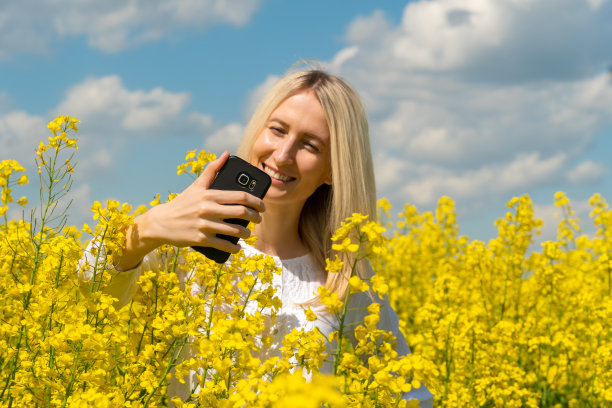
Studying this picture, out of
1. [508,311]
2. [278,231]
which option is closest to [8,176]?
[278,231]

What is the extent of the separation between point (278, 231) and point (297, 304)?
0.30 meters

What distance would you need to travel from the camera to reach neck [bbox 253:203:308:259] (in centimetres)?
272

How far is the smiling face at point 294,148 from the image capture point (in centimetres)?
255

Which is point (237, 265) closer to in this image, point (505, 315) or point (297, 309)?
point (297, 309)

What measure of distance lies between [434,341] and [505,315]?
109cm

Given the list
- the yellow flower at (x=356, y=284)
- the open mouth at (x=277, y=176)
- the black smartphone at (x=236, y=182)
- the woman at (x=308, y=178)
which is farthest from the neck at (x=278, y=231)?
the yellow flower at (x=356, y=284)

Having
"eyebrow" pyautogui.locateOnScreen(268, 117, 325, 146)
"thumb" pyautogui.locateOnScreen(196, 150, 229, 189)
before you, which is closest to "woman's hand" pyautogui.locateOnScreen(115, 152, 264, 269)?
"thumb" pyautogui.locateOnScreen(196, 150, 229, 189)

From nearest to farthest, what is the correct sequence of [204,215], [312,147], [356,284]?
[356,284] → [204,215] → [312,147]

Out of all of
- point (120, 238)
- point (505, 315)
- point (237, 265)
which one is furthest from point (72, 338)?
point (505, 315)

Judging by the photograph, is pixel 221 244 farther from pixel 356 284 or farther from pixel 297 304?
pixel 297 304

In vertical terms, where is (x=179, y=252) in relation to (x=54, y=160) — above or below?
below

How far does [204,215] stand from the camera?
5.84ft

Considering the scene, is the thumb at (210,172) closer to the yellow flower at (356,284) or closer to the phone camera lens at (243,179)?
the phone camera lens at (243,179)

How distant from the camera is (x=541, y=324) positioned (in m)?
4.09
